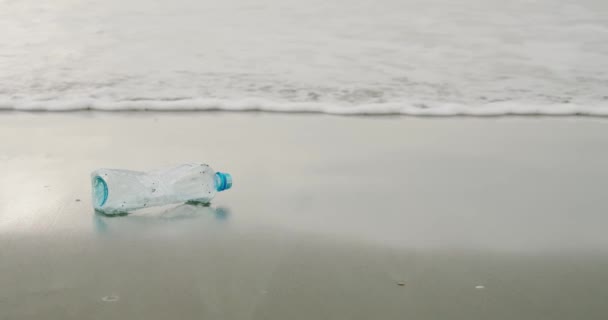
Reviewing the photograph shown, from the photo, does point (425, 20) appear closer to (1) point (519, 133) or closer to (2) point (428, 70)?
(2) point (428, 70)

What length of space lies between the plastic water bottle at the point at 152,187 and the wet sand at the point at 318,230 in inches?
2.0

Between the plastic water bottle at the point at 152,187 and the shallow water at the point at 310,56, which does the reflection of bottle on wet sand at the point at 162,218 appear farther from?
the shallow water at the point at 310,56

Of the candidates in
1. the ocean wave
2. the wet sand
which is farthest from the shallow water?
the wet sand

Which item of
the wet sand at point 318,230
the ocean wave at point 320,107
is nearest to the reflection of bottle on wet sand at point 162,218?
the wet sand at point 318,230

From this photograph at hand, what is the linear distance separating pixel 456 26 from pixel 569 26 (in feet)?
2.82

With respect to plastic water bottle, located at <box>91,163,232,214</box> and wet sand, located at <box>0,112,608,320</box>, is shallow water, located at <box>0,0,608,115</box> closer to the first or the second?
wet sand, located at <box>0,112,608,320</box>

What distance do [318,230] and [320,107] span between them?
5.34 feet

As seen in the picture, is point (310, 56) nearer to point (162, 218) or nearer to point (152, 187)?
point (152, 187)

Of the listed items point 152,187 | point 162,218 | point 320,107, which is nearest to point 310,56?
point 320,107

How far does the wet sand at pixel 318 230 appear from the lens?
1.44 metres

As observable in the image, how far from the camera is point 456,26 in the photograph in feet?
20.1

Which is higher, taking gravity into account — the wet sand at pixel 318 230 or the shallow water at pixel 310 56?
the shallow water at pixel 310 56

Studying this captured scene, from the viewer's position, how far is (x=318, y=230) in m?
1.82

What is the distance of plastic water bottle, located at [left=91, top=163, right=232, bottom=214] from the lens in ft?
6.43
